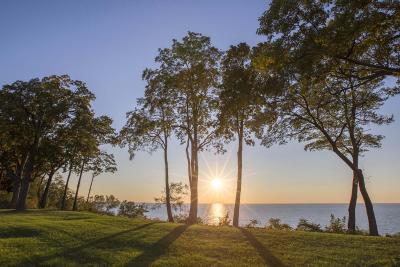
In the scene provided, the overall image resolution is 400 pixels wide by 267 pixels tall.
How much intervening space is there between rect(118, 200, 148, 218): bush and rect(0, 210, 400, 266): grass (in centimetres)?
2932

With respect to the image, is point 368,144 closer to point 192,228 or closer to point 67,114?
point 192,228

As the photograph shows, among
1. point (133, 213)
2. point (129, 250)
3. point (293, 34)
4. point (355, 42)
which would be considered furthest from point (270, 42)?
point (133, 213)

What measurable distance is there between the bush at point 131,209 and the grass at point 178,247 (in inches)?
1154

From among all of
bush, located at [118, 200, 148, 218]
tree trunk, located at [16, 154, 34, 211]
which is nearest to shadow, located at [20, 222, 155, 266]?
tree trunk, located at [16, 154, 34, 211]

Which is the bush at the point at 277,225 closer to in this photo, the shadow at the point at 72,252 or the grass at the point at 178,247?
the grass at the point at 178,247

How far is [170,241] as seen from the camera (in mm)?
20547

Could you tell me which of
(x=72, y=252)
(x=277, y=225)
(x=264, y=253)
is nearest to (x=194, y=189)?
(x=277, y=225)

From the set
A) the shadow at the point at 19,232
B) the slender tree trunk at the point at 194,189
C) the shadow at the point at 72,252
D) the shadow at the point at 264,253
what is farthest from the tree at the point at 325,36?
the slender tree trunk at the point at 194,189

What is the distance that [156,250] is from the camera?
18.3 m

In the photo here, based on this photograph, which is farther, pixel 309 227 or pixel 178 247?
pixel 309 227

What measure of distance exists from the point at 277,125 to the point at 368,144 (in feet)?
31.2

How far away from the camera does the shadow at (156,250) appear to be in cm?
1570

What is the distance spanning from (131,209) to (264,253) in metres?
39.8

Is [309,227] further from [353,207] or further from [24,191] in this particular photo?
[24,191]
